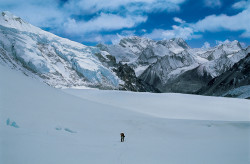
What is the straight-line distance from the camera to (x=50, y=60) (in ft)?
611

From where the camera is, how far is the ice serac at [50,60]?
534 feet

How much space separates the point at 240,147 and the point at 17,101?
57.3ft

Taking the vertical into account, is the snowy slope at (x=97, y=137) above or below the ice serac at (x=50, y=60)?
below

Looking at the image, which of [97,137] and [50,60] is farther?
[50,60]

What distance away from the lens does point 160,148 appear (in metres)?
17.1

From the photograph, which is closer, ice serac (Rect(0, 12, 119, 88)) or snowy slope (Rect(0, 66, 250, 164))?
snowy slope (Rect(0, 66, 250, 164))

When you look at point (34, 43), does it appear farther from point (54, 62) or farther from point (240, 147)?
point (240, 147)

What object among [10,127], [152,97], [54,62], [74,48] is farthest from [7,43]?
[10,127]

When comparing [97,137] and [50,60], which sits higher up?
[50,60]

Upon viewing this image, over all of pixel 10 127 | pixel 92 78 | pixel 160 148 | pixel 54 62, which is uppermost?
pixel 54 62

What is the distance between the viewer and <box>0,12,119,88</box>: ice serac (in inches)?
6412

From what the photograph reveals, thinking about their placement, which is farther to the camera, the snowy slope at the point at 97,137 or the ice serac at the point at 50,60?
the ice serac at the point at 50,60

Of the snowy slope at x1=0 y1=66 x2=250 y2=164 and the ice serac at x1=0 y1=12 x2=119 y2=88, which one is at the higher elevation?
the ice serac at x1=0 y1=12 x2=119 y2=88

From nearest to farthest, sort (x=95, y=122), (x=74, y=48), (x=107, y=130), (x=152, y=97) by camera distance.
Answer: (x=107, y=130)
(x=95, y=122)
(x=152, y=97)
(x=74, y=48)
